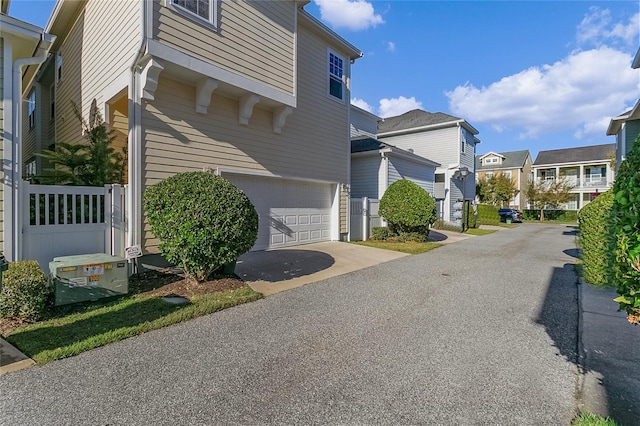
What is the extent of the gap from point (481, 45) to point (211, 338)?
42.9ft

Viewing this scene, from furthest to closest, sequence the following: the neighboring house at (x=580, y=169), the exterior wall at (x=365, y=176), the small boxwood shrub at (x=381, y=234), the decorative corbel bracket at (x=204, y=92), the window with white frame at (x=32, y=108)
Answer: the neighboring house at (x=580, y=169) < the exterior wall at (x=365, y=176) < the small boxwood shrub at (x=381, y=234) < the window with white frame at (x=32, y=108) < the decorative corbel bracket at (x=204, y=92)

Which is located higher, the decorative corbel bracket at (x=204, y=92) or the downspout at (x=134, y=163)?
the decorative corbel bracket at (x=204, y=92)

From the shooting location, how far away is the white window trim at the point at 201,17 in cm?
669

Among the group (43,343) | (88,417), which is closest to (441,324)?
(88,417)

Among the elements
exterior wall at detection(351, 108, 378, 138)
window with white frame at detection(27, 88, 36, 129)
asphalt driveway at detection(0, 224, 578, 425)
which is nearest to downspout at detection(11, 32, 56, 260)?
asphalt driveway at detection(0, 224, 578, 425)

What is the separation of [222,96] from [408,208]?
7972mm

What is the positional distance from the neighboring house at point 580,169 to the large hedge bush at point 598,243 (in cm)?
3605

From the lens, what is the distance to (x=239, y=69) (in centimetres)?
796

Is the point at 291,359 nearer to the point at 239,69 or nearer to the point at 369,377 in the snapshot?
the point at 369,377

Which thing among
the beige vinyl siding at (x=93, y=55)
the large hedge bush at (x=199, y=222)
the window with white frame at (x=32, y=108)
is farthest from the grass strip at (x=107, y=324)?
the window with white frame at (x=32, y=108)

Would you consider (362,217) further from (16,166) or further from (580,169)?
(580,169)

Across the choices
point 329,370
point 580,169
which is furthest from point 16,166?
point 580,169

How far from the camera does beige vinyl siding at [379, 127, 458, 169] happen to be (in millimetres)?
21047

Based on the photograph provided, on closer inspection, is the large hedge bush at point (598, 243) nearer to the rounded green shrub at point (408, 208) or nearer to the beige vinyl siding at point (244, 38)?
the rounded green shrub at point (408, 208)
